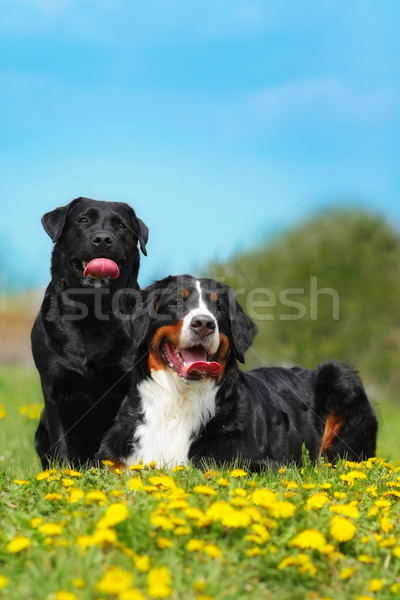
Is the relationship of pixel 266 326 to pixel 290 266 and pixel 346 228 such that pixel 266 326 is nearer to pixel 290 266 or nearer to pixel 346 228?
pixel 290 266

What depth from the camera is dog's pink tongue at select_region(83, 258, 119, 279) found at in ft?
17.1

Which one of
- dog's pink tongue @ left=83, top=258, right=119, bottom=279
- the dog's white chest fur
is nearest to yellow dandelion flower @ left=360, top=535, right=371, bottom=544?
the dog's white chest fur

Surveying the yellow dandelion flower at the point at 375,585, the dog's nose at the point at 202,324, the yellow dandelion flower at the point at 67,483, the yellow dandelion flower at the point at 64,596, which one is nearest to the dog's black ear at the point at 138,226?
the dog's nose at the point at 202,324

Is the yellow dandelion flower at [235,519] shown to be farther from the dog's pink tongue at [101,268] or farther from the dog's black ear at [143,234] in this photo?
the dog's black ear at [143,234]

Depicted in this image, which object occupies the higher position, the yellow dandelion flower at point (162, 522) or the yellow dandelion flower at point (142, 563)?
the yellow dandelion flower at point (162, 522)

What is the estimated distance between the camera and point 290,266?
21.3 meters

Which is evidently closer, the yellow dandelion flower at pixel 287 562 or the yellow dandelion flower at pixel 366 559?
the yellow dandelion flower at pixel 287 562

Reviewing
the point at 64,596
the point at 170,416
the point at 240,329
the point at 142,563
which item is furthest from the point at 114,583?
the point at 240,329

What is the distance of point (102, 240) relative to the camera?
5273 mm

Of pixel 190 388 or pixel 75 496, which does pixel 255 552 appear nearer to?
pixel 75 496

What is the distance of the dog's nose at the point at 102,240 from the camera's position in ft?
17.3

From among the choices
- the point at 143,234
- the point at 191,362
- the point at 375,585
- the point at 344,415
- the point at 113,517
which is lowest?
the point at 375,585

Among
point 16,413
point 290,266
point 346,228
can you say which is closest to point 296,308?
point 290,266

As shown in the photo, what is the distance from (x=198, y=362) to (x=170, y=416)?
0.50 metres
